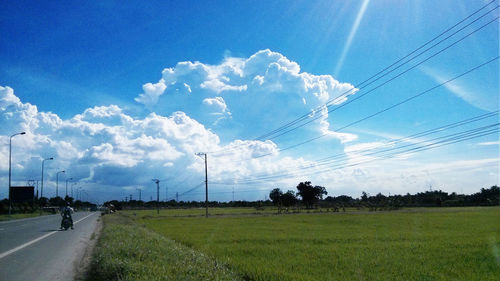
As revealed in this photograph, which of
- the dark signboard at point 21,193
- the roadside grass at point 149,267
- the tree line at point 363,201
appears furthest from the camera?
the tree line at point 363,201

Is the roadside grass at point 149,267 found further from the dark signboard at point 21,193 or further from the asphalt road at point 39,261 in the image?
the dark signboard at point 21,193

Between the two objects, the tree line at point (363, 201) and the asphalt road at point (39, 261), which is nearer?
the asphalt road at point (39, 261)

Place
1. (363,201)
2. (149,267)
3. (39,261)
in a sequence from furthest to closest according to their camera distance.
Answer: (363,201) < (39,261) < (149,267)

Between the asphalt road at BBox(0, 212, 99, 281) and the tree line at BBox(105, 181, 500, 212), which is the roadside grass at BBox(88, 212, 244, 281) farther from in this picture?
the tree line at BBox(105, 181, 500, 212)

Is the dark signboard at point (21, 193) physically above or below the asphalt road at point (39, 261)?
above

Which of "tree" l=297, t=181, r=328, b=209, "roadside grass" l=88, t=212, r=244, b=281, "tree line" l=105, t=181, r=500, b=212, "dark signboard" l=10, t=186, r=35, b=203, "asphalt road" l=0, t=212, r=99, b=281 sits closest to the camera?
"roadside grass" l=88, t=212, r=244, b=281

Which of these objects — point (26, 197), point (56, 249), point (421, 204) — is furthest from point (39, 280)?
point (421, 204)

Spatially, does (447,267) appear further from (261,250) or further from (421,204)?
(421,204)

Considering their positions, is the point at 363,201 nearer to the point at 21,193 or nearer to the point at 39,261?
the point at 21,193

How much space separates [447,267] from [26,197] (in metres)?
79.9

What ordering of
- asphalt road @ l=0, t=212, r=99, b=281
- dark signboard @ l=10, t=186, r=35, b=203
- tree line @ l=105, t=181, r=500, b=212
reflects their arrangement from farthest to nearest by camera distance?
tree line @ l=105, t=181, r=500, b=212 < dark signboard @ l=10, t=186, r=35, b=203 < asphalt road @ l=0, t=212, r=99, b=281

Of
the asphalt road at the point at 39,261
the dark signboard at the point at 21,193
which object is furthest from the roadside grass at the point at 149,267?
the dark signboard at the point at 21,193

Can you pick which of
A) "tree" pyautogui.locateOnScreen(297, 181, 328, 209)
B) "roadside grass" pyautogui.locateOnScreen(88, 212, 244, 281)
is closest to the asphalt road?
"roadside grass" pyautogui.locateOnScreen(88, 212, 244, 281)

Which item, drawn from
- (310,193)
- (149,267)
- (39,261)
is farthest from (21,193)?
(310,193)
